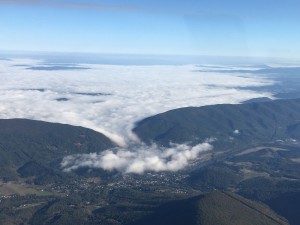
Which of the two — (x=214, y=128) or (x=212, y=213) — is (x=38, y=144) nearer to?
(x=214, y=128)

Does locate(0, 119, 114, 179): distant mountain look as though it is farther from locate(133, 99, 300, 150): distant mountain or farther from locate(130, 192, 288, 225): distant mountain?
locate(130, 192, 288, 225): distant mountain

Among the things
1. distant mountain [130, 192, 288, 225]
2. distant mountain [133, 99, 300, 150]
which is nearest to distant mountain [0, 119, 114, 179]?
distant mountain [133, 99, 300, 150]

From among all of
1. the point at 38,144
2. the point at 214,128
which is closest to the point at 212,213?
the point at 38,144

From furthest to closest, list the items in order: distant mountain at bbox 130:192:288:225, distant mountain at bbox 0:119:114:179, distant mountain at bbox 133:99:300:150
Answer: distant mountain at bbox 133:99:300:150 < distant mountain at bbox 0:119:114:179 < distant mountain at bbox 130:192:288:225

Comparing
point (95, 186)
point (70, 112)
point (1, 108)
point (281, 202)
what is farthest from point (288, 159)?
point (1, 108)

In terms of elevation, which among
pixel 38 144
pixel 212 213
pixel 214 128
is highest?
pixel 212 213

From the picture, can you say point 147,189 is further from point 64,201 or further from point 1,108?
point 1,108
